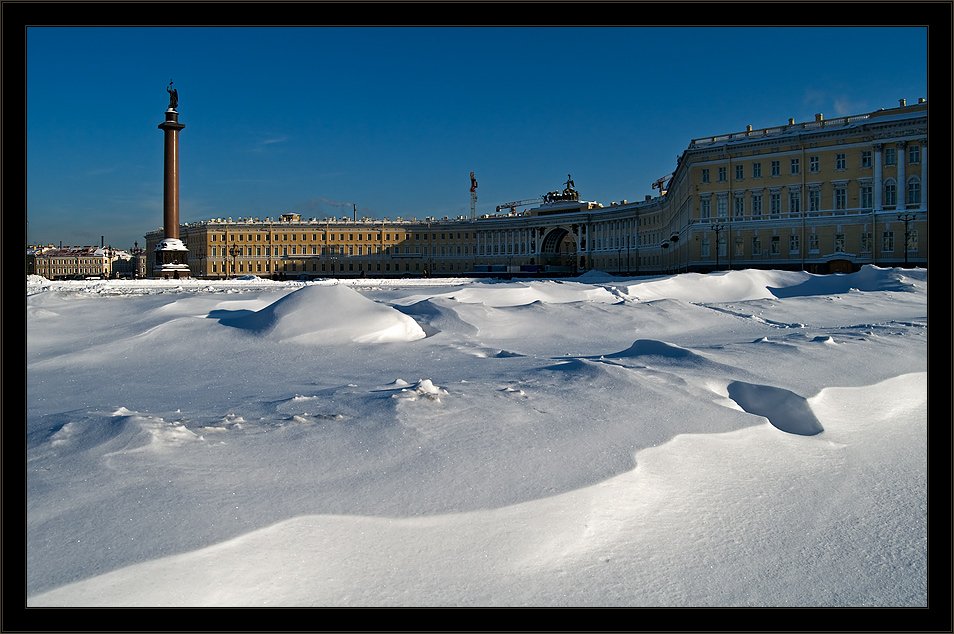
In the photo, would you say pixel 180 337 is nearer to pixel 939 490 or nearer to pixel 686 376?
pixel 686 376

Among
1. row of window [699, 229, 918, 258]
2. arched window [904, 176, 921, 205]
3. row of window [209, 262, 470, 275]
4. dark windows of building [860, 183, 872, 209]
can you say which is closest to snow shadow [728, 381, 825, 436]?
row of window [699, 229, 918, 258]

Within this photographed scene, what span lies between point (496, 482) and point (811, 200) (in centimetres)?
5313

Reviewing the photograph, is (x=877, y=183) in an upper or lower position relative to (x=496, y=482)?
upper

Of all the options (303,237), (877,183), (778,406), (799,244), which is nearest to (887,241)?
(877,183)

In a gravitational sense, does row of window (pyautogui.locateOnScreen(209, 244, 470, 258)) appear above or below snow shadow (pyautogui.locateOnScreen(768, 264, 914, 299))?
above

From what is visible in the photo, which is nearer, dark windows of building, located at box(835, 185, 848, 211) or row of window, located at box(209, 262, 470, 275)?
dark windows of building, located at box(835, 185, 848, 211)

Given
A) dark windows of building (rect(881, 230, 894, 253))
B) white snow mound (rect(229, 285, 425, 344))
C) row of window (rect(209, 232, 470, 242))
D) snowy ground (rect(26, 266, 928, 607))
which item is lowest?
snowy ground (rect(26, 266, 928, 607))

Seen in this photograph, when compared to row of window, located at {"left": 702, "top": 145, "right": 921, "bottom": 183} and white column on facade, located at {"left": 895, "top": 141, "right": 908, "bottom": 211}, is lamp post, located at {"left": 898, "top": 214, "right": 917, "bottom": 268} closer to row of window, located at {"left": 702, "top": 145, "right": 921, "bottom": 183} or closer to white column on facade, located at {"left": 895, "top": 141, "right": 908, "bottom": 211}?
white column on facade, located at {"left": 895, "top": 141, "right": 908, "bottom": 211}

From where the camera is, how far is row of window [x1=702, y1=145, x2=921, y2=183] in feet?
152

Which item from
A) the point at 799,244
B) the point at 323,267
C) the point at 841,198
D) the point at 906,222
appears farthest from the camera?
the point at 323,267

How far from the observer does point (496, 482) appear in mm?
4441

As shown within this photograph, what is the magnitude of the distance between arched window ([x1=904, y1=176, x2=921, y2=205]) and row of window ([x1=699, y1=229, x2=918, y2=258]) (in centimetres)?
229

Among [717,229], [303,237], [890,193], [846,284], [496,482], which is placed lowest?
[496,482]

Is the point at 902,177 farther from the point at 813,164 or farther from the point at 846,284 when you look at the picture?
the point at 846,284
